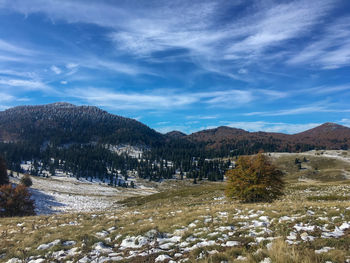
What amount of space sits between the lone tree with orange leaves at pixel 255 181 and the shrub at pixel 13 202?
30.3 meters

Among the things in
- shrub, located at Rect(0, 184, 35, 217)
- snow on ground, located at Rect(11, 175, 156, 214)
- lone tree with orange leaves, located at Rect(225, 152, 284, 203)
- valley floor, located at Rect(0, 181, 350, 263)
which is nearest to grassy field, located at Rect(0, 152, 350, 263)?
valley floor, located at Rect(0, 181, 350, 263)

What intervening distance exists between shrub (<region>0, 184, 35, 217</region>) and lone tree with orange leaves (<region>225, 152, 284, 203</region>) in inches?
1194

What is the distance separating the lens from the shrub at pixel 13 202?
28172 millimetres

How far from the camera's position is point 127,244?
9.66 metres

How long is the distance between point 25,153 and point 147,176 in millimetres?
117665

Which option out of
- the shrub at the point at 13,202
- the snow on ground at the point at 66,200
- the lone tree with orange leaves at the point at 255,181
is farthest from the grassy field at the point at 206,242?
the snow on ground at the point at 66,200

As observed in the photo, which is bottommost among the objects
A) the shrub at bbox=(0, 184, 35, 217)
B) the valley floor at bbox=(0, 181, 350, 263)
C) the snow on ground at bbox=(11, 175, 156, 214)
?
the snow on ground at bbox=(11, 175, 156, 214)

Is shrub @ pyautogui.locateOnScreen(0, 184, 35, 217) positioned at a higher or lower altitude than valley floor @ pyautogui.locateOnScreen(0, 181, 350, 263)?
lower

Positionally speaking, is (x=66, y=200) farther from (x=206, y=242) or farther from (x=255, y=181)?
(x=206, y=242)

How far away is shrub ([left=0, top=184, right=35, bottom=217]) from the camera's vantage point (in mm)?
28172

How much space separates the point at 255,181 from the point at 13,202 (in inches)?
1322

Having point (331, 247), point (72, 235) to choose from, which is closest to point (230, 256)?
point (331, 247)

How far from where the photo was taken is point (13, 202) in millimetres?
28703

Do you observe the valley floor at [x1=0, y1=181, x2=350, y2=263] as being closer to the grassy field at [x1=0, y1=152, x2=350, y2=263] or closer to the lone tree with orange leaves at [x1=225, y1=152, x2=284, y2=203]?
the grassy field at [x1=0, y1=152, x2=350, y2=263]
